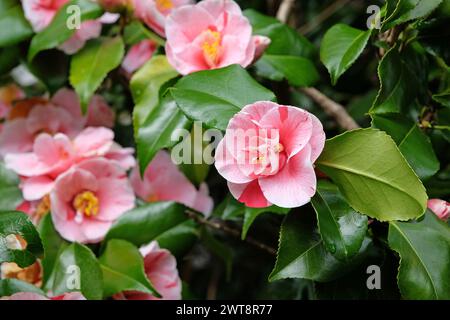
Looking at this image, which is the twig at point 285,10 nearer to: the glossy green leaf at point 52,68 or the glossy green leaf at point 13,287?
the glossy green leaf at point 52,68

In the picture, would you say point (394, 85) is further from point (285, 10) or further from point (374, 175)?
point (285, 10)

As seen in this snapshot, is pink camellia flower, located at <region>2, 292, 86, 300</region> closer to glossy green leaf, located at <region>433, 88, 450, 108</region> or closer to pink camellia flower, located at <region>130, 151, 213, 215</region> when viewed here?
pink camellia flower, located at <region>130, 151, 213, 215</region>

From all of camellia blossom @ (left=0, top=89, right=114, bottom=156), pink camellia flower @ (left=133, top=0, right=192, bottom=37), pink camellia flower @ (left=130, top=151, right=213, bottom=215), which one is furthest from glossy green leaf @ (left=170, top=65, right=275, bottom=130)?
camellia blossom @ (left=0, top=89, right=114, bottom=156)

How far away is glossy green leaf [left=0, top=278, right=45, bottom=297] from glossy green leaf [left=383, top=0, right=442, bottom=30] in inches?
22.3

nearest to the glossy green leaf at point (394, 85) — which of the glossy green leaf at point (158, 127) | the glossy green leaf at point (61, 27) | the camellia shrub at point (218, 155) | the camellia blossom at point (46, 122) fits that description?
the camellia shrub at point (218, 155)

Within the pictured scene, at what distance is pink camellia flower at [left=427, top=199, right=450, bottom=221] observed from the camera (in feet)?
2.75

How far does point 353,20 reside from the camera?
5.38ft

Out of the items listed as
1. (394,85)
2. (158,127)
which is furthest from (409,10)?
(158,127)

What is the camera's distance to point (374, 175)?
752mm

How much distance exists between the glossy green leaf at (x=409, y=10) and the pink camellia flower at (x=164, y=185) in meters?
0.47

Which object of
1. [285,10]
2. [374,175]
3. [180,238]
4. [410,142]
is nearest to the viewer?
[374,175]

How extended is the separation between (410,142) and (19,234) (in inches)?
19.4

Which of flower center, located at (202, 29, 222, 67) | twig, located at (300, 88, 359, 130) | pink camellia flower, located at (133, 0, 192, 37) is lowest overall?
twig, located at (300, 88, 359, 130)

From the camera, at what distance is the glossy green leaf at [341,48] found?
88 centimetres
